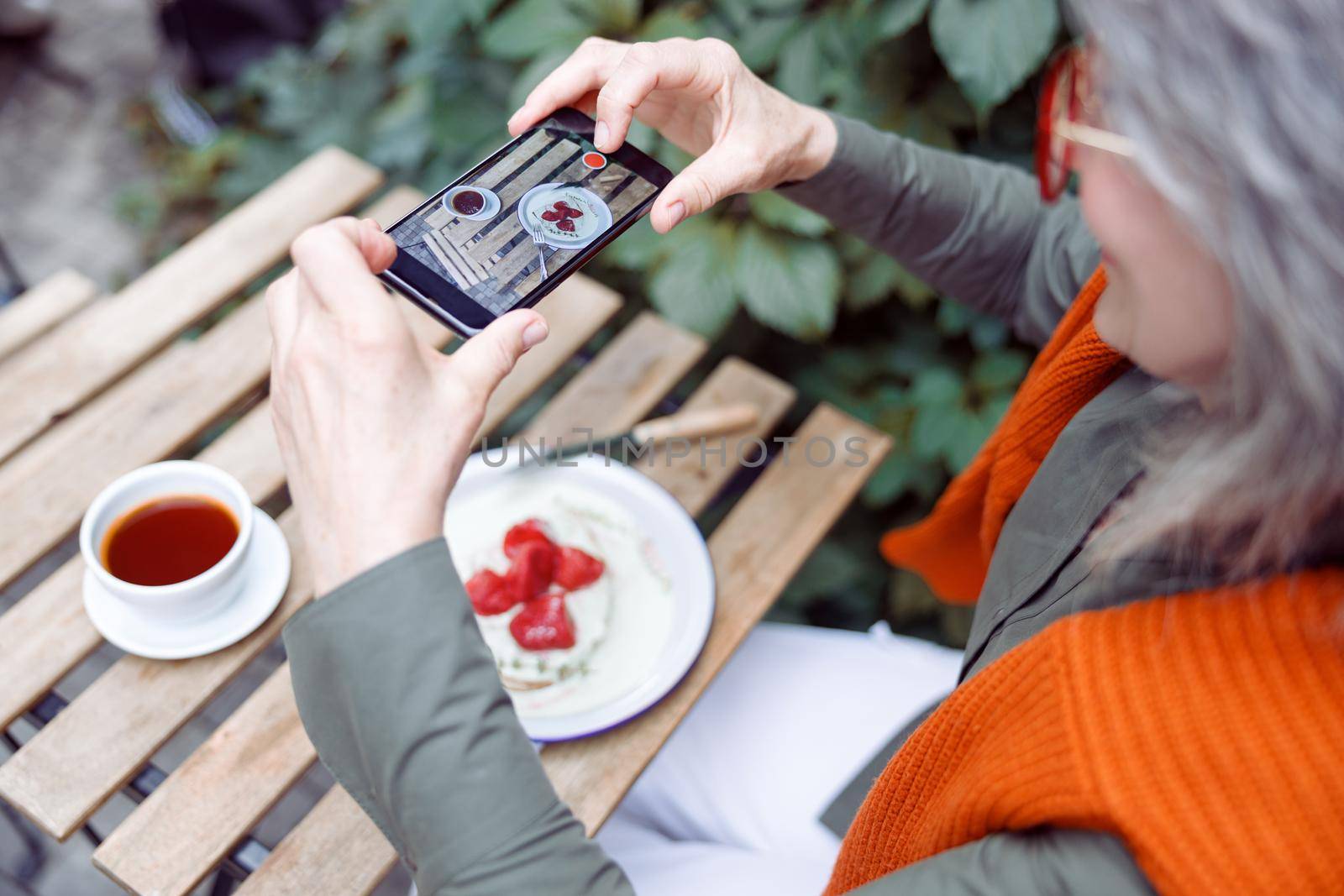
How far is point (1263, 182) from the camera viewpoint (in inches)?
21.1

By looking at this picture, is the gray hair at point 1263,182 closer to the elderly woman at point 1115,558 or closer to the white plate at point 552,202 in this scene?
the elderly woman at point 1115,558

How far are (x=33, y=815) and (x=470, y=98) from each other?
1.32m

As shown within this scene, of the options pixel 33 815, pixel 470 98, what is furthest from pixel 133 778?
→ pixel 470 98

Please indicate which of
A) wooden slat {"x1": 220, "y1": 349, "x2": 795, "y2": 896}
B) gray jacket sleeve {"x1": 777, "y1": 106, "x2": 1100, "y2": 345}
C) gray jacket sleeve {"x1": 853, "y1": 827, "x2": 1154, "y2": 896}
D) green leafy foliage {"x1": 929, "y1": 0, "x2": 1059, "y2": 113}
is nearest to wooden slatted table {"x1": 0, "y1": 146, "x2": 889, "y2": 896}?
wooden slat {"x1": 220, "y1": 349, "x2": 795, "y2": 896}

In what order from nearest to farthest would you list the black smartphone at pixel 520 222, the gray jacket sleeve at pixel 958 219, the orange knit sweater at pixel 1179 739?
the orange knit sweater at pixel 1179 739, the black smartphone at pixel 520 222, the gray jacket sleeve at pixel 958 219

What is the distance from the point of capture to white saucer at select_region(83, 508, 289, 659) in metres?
0.96

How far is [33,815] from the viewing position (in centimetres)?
89

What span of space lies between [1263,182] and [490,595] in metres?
0.75

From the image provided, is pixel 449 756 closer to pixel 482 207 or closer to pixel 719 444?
pixel 482 207

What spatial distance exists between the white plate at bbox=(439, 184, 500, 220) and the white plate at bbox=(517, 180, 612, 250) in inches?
0.9

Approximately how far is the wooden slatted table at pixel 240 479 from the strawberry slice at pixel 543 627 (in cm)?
10

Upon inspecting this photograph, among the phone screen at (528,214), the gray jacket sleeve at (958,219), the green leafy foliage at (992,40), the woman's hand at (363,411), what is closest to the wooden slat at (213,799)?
the woman's hand at (363,411)

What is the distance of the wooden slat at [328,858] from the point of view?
90cm

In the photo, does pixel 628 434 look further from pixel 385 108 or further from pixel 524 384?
pixel 385 108
